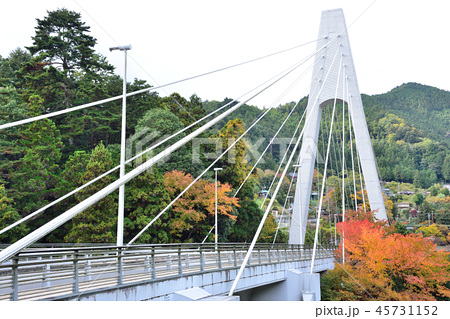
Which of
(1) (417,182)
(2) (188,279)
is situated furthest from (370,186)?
(1) (417,182)

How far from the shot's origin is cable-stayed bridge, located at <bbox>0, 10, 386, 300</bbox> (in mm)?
8203

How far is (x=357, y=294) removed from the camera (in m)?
24.2

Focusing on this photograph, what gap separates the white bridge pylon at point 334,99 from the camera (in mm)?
33438

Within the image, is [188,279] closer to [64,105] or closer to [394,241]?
[394,241]

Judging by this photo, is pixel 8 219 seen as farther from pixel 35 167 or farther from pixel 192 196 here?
pixel 192 196

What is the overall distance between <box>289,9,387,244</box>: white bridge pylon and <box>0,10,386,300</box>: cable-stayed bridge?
73 millimetres

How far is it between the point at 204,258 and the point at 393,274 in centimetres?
1411

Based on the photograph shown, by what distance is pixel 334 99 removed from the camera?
34.6 metres

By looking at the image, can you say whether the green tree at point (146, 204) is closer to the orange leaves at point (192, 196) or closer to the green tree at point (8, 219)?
the orange leaves at point (192, 196)

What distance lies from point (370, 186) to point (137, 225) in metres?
16.9

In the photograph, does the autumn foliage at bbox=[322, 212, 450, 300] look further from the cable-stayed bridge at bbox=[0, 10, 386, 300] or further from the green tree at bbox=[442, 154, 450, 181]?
the green tree at bbox=[442, 154, 450, 181]

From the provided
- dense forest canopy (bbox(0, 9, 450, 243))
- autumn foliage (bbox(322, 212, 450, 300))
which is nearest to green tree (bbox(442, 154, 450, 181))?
dense forest canopy (bbox(0, 9, 450, 243))

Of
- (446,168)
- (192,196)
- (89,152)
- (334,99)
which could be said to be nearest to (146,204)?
(192,196)

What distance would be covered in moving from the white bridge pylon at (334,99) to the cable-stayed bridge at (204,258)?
73 millimetres
